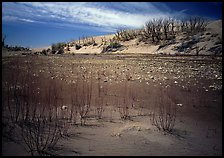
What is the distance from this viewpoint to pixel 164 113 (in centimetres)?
736

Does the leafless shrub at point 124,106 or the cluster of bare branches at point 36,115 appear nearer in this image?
the cluster of bare branches at point 36,115

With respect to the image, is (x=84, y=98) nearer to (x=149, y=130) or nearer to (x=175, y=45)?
(x=149, y=130)

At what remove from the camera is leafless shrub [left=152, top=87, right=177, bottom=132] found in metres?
6.28

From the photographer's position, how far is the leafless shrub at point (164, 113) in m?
6.28

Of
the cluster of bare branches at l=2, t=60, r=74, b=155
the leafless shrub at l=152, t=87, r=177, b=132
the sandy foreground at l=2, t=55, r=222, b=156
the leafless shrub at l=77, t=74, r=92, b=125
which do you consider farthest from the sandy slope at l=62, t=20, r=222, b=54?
the cluster of bare branches at l=2, t=60, r=74, b=155

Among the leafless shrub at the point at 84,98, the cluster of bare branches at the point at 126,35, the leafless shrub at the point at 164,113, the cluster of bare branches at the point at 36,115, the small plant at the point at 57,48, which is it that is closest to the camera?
the cluster of bare branches at the point at 36,115

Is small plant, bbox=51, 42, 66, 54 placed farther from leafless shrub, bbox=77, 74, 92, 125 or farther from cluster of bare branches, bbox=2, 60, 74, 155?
cluster of bare branches, bbox=2, 60, 74, 155

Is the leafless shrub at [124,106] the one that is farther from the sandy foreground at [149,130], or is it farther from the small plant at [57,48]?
the small plant at [57,48]

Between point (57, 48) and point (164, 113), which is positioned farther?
point (57, 48)

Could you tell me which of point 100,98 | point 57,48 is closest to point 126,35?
point 57,48

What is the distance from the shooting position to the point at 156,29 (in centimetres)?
3862

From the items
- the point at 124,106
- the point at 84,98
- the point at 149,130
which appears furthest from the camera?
the point at 84,98

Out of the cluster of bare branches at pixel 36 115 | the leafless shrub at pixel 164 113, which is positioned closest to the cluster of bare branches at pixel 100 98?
the cluster of bare branches at pixel 36 115

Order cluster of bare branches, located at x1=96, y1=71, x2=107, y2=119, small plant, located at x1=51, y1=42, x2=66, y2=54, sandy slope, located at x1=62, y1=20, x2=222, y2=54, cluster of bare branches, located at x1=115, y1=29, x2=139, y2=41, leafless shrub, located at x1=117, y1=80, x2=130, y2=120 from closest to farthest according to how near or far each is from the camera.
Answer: leafless shrub, located at x1=117, y1=80, x2=130, y2=120 → cluster of bare branches, located at x1=96, y1=71, x2=107, y2=119 → sandy slope, located at x1=62, y1=20, x2=222, y2=54 → small plant, located at x1=51, y1=42, x2=66, y2=54 → cluster of bare branches, located at x1=115, y1=29, x2=139, y2=41
